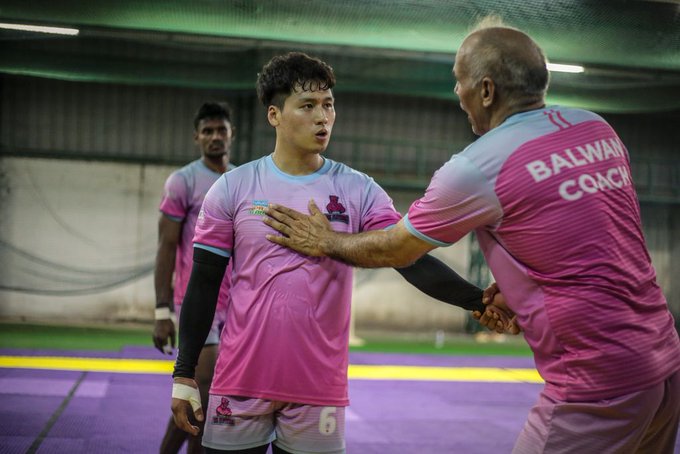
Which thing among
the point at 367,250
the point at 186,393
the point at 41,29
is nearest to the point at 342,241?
the point at 367,250

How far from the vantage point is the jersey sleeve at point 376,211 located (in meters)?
2.78

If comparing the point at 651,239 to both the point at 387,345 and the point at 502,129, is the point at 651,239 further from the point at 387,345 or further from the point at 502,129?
the point at 502,129

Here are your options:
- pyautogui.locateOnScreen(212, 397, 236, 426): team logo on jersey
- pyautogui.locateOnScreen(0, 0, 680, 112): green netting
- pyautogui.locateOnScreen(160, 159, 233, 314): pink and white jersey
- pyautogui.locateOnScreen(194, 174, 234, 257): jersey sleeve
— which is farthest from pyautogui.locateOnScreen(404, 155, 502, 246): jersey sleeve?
pyautogui.locateOnScreen(0, 0, 680, 112): green netting

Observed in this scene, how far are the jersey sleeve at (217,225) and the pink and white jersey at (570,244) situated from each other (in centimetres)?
86

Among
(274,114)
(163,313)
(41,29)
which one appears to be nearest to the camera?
(274,114)

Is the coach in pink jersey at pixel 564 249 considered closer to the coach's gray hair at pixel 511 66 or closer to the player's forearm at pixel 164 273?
the coach's gray hair at pixel 511 66

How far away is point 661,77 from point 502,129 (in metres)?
6.72

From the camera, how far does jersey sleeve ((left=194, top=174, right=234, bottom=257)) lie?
272cm

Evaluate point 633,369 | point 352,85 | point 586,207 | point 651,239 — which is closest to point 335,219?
point 586,207

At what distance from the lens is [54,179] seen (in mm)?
13961

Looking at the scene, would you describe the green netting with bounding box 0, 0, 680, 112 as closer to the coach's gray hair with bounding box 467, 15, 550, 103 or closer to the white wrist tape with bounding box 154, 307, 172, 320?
the white wrist tape with bounding box 154, 307, 172, 320

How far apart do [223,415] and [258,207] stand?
74 centimetres

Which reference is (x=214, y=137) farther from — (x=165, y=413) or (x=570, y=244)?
(x=570, y=244)

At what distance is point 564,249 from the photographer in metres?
2.09
